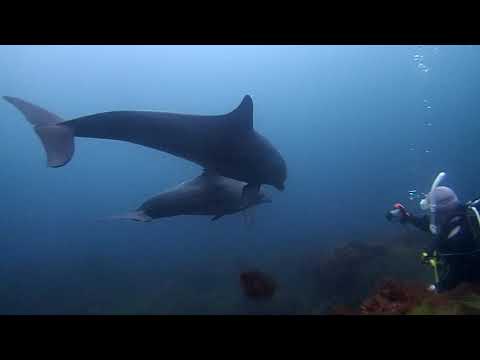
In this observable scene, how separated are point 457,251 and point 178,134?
475cm

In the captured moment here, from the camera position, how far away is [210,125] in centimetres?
587

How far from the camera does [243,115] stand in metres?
6.02

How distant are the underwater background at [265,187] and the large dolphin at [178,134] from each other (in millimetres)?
4863

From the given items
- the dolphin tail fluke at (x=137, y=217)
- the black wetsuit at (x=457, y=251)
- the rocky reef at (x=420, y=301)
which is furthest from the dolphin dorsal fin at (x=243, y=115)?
the rocky reef at (x=420, y=301)

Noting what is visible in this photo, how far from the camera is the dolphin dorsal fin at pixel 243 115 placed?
583cm

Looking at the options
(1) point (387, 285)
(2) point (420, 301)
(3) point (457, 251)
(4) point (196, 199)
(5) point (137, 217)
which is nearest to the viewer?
(3) point (457, 251)

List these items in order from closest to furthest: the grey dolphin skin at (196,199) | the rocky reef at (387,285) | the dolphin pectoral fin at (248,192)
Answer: the rocky reef at (387,285) < the dolphin pectoral fin at (248,192) < the grey dolphin skin at (196,199)

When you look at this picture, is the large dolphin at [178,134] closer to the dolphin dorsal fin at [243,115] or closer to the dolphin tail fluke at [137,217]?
the dolphin dorsal fin at [243,115]

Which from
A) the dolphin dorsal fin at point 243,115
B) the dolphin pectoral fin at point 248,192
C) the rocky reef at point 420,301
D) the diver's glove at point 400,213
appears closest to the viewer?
the rocky reef at point 420,301

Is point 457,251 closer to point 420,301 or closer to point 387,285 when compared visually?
point 420,301

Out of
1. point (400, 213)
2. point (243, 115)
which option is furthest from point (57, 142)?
point (400, 213)
